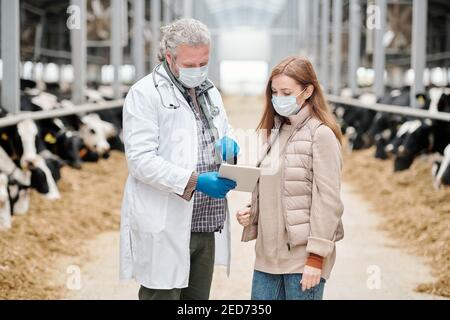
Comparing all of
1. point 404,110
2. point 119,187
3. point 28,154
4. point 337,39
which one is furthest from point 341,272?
point 337,39

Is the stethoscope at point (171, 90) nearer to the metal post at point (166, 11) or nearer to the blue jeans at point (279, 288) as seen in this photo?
the blue jeans at point (279, 288)

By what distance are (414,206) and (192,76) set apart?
5077 millimetres

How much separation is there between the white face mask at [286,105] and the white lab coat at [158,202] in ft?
1.07

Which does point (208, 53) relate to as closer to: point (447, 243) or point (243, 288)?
point (243, 288)

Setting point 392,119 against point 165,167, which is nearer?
point 165,167

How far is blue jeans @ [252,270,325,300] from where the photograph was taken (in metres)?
2.91

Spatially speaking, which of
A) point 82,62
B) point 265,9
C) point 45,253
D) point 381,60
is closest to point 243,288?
point 45,253

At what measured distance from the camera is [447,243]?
5.79 meters

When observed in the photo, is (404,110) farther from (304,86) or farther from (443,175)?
(304,86)

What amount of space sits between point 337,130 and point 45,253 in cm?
333

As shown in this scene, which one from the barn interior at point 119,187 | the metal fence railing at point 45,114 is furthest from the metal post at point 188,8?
the metal fence railing at point 45,114

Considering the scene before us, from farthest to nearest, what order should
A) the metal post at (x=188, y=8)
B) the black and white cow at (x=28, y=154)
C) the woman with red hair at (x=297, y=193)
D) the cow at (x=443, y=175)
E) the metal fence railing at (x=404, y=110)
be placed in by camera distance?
the metal post at (x=188, y=8), the metal fence railing at (x=404, y=110), the cow at (x=443, y=175), the black and white cow at (x=28, y=154), the woman with red hair at (x=297, y=193)

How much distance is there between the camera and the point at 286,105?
290 centimetres

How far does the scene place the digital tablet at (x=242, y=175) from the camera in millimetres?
2713
